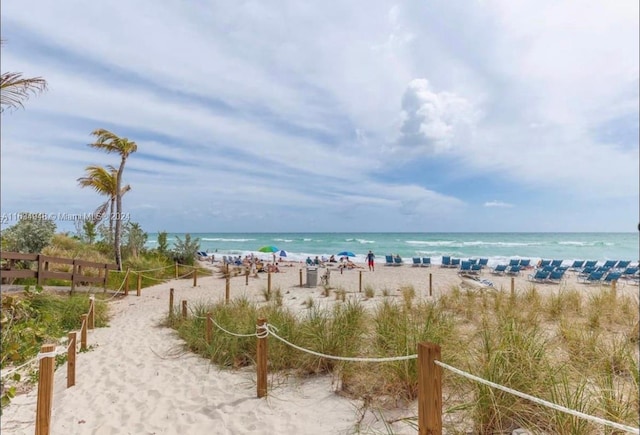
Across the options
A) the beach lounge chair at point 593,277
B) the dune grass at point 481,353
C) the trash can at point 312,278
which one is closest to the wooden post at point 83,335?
the dune grass at point 481,353

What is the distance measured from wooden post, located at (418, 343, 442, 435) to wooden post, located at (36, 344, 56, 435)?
3.11 metres

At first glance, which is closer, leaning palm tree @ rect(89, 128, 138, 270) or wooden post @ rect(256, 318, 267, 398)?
wooden post @ rect(256, 318, 267, 398)

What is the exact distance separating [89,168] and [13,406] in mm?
17276

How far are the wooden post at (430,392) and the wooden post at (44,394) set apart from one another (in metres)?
3.11

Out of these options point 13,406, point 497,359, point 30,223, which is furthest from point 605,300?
point 30,223

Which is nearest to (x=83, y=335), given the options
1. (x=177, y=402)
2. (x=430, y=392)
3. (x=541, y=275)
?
(x=177, y=402)

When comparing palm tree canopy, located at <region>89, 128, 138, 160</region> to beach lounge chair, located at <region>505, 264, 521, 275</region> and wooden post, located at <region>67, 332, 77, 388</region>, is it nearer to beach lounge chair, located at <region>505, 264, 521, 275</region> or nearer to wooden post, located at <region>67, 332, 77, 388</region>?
wooden post, located at <region>67, 332, 77, 388</region>

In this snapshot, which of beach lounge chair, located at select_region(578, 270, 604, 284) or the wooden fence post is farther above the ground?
the wooden fence post

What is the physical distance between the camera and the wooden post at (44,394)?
3174 millimetres

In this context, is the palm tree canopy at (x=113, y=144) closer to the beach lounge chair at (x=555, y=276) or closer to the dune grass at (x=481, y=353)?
the dune grass at (x=481, y=353)

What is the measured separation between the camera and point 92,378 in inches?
206

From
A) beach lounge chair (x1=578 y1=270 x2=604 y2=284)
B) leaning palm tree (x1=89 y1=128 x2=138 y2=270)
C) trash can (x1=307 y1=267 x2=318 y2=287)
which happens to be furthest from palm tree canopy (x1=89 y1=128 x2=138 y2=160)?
beach lounge chair (x1=578 y1=270 x2=604 y2=284)

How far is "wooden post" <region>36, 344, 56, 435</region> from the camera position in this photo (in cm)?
317

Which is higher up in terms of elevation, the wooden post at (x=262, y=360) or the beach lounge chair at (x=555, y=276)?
the wooden post at (x=262, y=360)
